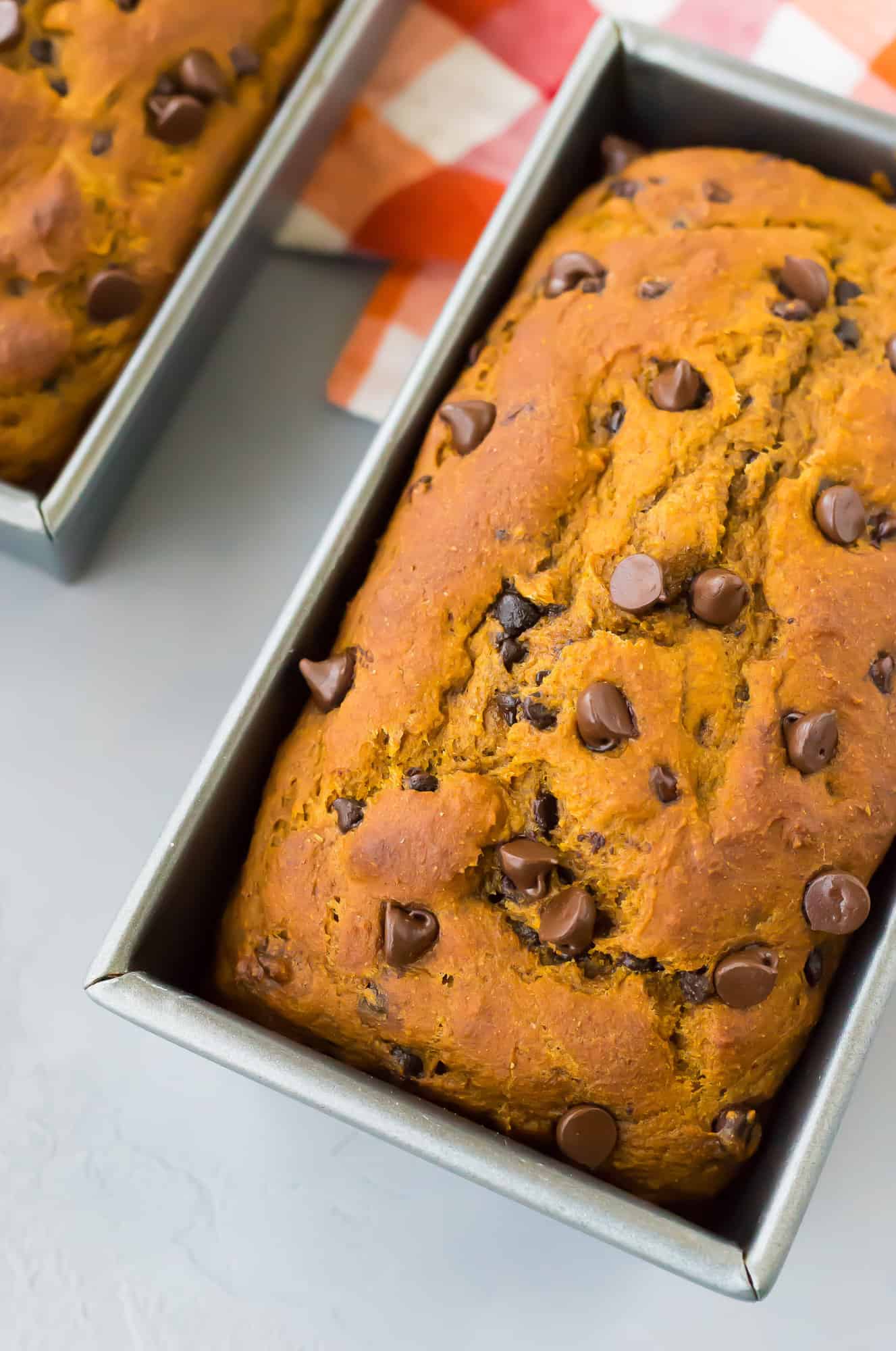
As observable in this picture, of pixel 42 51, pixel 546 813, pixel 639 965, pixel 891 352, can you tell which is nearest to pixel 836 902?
pixel 639 965

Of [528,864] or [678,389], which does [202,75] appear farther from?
[528,864]

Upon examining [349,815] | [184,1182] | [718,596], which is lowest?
[184,1182]

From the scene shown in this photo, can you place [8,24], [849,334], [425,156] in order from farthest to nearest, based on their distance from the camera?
[425,156], [8,24], [849,334]

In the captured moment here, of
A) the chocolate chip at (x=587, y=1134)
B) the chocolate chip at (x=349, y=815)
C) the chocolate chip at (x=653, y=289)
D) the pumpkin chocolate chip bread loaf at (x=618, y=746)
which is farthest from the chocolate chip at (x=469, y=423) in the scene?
the chocolate chip at (x=587, y=1134)

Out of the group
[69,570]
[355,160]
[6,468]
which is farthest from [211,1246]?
[355,160]

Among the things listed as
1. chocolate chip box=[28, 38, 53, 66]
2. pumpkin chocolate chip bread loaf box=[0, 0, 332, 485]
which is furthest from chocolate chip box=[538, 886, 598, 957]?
chocolate chip box=[28, 38, 53, 66]

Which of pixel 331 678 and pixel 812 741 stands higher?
pixel 812 741

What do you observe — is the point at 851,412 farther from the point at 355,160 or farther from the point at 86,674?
the point at 86,674
